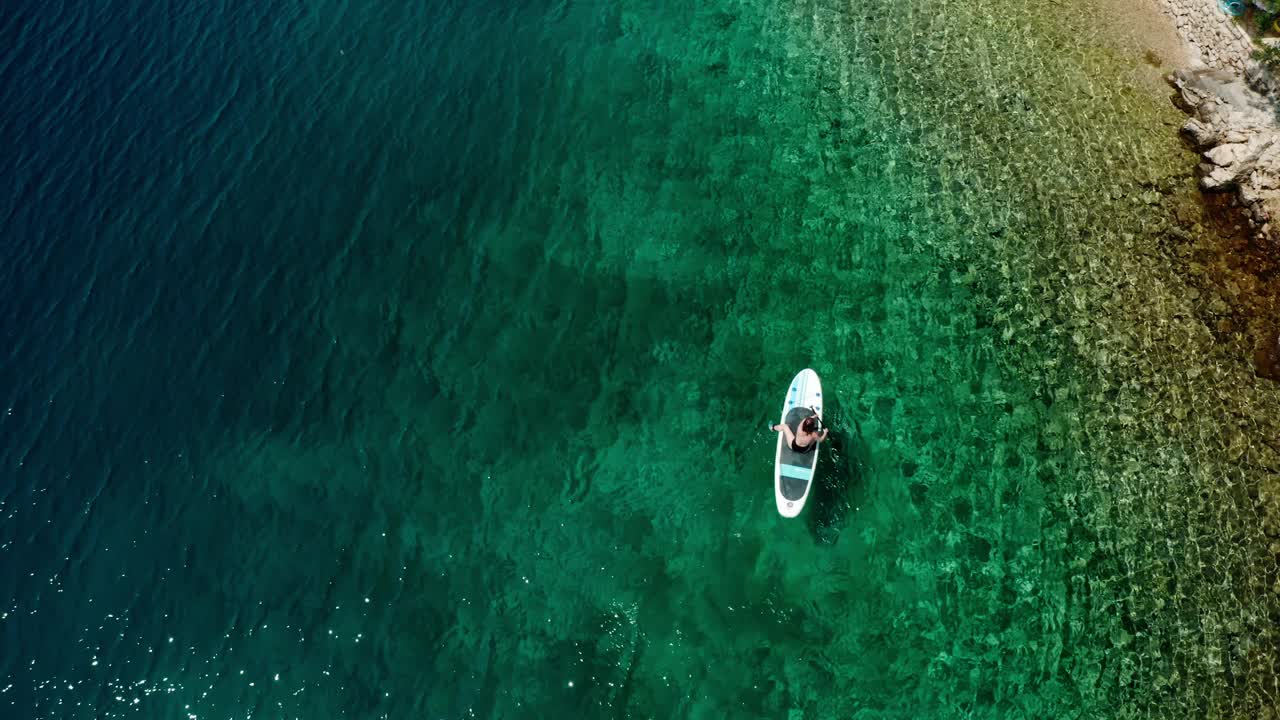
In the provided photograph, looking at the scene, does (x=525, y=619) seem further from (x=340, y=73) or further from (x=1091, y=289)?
(x=340, y=73)

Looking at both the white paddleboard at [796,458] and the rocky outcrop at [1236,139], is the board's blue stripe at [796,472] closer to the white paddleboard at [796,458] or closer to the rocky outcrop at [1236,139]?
the white paddleboard at [796,458]

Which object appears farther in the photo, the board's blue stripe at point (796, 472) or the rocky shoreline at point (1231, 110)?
the rocky shoreline at point (1231, 110)

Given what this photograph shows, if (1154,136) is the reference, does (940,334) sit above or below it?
below

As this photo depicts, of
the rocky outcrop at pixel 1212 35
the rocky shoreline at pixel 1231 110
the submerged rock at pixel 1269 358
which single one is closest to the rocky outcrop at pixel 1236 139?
the rocky shoreline at pixel 1231 110

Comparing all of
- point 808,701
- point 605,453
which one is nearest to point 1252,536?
point 808,701

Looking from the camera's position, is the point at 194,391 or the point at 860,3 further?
the point at 860,3

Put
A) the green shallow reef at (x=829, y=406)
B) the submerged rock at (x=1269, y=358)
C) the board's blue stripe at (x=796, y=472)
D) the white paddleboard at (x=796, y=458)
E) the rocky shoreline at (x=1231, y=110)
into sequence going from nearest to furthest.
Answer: the green shallow reef at (x=829, y=406)
the white paddleboard at (x=796, y=458)
the board's blue stripe at (x=796, y=472)
the submerged rock at (x=1269, y=358)
the rocky shoreline at (x=1231, y=110)

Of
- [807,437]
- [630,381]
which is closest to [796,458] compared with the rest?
[807,437]

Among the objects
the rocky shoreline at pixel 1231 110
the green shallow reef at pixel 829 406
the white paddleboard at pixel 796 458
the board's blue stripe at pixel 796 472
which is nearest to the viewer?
the green shallow reef at pixel 829 406
